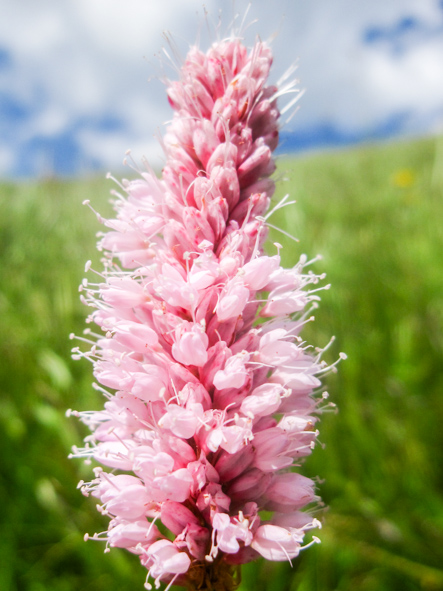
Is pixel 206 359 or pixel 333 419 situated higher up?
pixel 206 359

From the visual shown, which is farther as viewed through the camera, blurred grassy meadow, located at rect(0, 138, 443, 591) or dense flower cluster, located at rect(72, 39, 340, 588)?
blurred grassy meadow, located at rect(0, 138, 443, 591)

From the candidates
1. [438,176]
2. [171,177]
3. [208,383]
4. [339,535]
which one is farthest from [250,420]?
[438,176]

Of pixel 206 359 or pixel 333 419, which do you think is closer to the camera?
pixel 206 359

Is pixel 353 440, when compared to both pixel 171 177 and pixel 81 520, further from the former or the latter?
pixel 171 177

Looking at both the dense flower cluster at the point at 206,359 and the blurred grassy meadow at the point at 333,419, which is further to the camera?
the blurred grassy meadow at the point at 333,419
